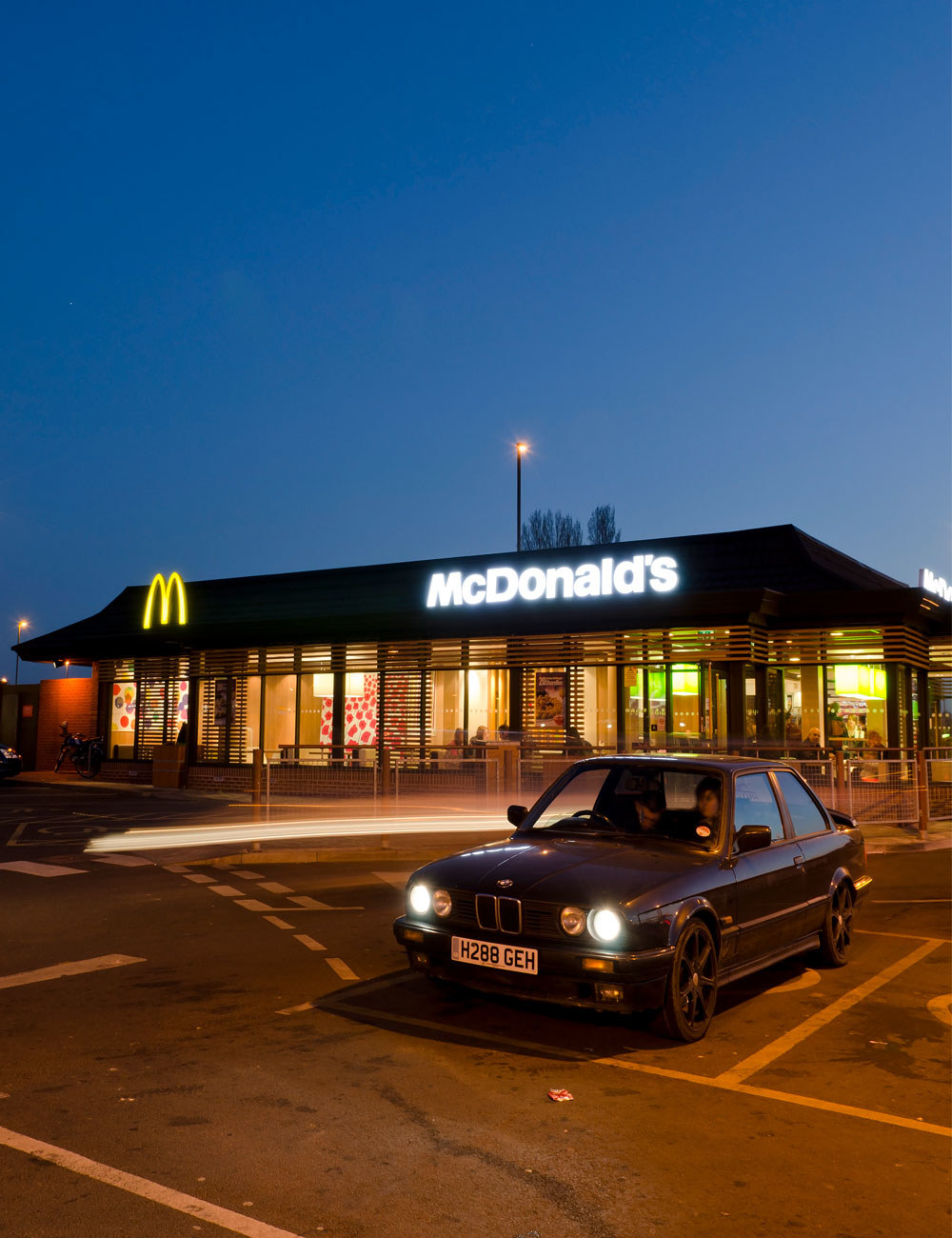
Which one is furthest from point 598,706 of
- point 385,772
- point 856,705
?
point 385,772

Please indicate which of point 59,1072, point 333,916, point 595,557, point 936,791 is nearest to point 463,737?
point 595,557

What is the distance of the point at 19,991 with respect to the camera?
718 centimetres

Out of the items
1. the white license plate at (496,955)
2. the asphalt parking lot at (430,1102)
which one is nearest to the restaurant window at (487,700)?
the asphalt parking lot at (430,1102)

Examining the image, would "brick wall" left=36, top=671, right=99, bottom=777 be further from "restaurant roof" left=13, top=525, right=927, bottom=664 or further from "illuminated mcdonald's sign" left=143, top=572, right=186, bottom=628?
"illuminated mcdonald's sign" left=143, top=572, right=186, bottom=628

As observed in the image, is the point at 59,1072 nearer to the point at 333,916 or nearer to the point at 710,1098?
the point at 710,1098

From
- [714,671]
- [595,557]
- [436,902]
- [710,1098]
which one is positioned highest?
[595,557]

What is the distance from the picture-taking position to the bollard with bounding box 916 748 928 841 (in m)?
17.5

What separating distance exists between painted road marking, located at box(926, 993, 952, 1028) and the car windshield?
1.73 meters

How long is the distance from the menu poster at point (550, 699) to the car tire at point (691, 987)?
18.0m

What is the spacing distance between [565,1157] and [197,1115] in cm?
167

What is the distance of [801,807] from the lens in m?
8.27

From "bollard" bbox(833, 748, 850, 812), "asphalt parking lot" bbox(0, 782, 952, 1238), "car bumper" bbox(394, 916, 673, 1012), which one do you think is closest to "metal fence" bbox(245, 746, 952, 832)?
"bollard" bbox(833, 748, 850, 812)

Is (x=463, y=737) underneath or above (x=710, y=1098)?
above

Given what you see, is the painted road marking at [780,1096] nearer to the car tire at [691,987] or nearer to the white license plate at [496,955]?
the car tire at [691,987]
